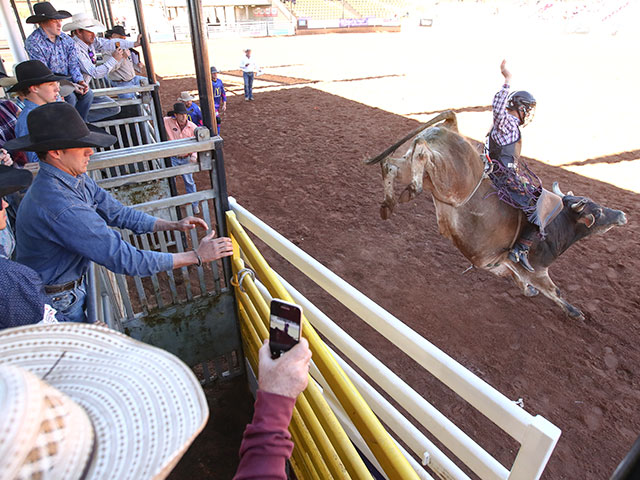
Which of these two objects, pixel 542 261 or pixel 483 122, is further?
pixel 483 122

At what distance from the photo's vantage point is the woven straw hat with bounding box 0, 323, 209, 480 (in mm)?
659

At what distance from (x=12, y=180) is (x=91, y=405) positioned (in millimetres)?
1464

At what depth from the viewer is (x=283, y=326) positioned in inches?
49.8

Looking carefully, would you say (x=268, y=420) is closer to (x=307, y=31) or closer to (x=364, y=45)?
(x=364, y=45)

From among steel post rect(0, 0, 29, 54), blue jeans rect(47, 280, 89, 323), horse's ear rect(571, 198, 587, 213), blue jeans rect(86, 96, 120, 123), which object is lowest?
horse's ear rect(571, 198, 587, 213)

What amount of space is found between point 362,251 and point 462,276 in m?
1.48

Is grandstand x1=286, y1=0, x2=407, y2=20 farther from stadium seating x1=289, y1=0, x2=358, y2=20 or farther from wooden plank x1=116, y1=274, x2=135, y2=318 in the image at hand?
wooden plank x1=116, y1=274, x2=135, y2=318

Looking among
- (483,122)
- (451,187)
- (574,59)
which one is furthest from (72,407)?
(574,59)

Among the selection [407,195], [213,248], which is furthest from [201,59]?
[407,195]

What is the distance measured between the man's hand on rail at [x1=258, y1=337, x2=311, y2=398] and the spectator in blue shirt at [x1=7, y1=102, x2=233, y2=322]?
1148 millimetres

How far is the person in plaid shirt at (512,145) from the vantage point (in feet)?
14.9

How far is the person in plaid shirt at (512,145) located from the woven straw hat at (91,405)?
443cm

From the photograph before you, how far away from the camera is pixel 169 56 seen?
76.2ft

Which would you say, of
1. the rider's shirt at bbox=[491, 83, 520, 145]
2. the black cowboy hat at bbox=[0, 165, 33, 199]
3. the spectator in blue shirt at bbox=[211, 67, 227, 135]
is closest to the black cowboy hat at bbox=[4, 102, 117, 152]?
the black cowboy hat at bbox=[0, 165, 33, 199]
